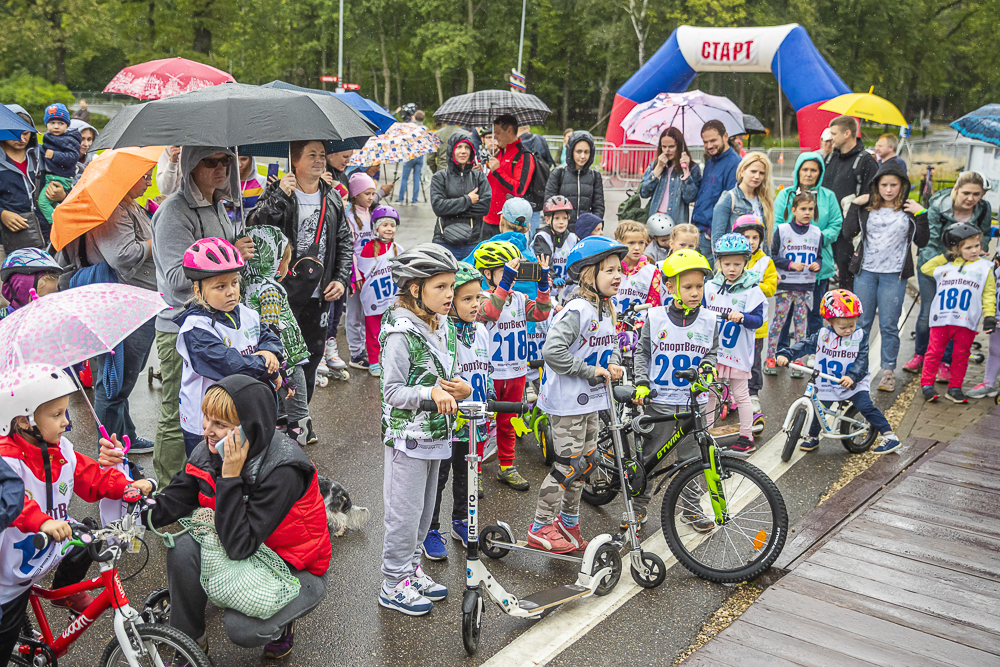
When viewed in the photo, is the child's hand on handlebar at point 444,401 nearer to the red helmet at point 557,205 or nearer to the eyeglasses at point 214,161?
the eyeglasses at point 214,161

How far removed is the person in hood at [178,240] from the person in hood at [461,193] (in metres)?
3.26

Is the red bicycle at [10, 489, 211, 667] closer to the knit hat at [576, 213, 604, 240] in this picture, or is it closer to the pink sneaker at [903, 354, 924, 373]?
the knit hat at [576, 213, 604, 240]

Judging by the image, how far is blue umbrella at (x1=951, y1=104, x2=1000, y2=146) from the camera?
8023 millimetres

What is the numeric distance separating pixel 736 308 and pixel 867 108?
5.35m

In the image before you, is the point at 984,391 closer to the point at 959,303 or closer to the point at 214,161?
the point at 959,303

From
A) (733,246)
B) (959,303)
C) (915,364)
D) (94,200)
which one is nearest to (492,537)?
(733,246)

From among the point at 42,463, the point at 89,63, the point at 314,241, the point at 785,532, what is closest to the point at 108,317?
the point at 42,463

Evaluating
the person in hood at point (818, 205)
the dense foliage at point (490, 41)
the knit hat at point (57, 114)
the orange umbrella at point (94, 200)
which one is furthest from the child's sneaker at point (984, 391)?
the dense foliage at point (490, 41)

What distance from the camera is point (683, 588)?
4.56 metres

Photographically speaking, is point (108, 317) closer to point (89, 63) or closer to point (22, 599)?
point (22, 599)

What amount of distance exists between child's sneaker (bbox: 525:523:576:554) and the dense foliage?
39.5 metres

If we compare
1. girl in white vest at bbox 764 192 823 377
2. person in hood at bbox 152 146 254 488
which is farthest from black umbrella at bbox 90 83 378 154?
girl in white vest at bbox 764 192 823 377

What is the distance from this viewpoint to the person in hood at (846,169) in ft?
28.4

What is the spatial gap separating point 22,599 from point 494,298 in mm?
3102
